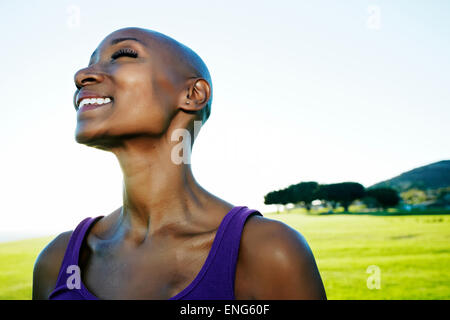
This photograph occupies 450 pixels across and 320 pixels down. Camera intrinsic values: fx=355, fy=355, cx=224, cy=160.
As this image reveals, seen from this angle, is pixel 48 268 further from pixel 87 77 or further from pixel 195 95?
pixel 195 95

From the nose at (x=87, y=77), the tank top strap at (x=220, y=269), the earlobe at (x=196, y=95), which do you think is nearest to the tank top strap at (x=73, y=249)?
the tank top strap at (x=220, y=269)

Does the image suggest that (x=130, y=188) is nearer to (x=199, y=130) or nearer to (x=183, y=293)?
(x=199, y=130)

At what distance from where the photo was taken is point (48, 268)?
204cm

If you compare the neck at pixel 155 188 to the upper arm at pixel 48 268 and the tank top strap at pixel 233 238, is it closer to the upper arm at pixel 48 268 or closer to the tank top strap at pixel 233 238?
the tank top strap at pixel 233 238

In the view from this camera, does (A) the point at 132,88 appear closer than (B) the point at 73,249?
Yes

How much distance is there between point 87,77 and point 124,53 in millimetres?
237

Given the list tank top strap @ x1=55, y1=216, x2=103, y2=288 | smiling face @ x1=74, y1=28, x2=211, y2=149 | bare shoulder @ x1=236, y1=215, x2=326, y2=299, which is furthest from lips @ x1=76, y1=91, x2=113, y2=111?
bare shoulder @ x1=236, y1=215, x2=326, y2=299

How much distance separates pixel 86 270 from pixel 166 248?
1.64 ft

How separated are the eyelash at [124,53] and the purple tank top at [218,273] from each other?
990 millimetres

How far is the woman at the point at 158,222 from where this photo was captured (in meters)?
1.58

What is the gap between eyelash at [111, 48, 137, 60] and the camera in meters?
1.92

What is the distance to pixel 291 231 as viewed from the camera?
1.66 metres

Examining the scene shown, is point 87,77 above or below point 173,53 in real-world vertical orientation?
below

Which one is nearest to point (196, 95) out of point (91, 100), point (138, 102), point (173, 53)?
point (173, 53)
